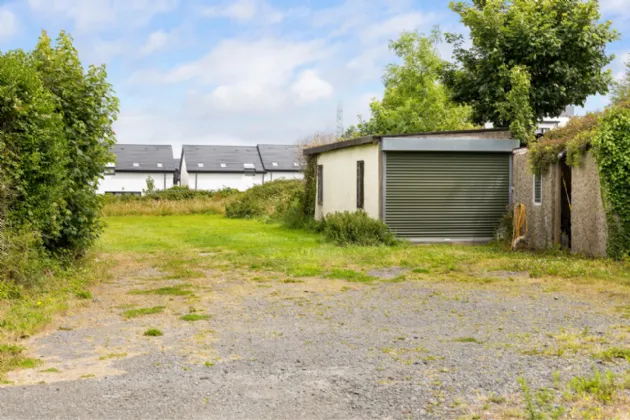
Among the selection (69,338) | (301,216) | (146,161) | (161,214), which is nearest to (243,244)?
(301,216)

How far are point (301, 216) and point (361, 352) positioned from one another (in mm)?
18051

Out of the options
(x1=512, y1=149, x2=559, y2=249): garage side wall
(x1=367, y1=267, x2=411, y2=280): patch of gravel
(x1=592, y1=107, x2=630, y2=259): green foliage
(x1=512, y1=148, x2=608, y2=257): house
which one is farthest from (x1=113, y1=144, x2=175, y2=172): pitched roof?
(x1=592, y1=107, x2=630, y2=259): green foliage

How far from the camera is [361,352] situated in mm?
6281

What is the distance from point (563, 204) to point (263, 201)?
696 inches

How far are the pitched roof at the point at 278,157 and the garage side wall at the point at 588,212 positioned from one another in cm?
5556

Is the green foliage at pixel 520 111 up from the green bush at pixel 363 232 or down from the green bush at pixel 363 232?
up

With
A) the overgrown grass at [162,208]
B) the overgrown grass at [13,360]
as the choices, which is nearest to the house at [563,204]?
the overgrown grass at [13,360]

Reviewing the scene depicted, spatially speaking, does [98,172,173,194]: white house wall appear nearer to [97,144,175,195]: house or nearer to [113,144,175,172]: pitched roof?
[97,144,175,195]: house

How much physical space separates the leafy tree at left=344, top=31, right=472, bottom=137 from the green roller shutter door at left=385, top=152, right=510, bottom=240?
2147 centimetres

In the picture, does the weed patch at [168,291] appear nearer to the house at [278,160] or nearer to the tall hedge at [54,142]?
the tall hedge at [54,142]

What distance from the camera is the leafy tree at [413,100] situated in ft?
133

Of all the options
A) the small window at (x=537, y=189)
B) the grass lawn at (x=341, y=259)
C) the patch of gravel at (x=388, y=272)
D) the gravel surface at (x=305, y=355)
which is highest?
the small window at (x=537, y=189)

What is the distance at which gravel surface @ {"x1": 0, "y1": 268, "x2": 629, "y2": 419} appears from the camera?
476 centimetres

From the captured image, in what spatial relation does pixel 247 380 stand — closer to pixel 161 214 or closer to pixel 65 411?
pixel 65 411
